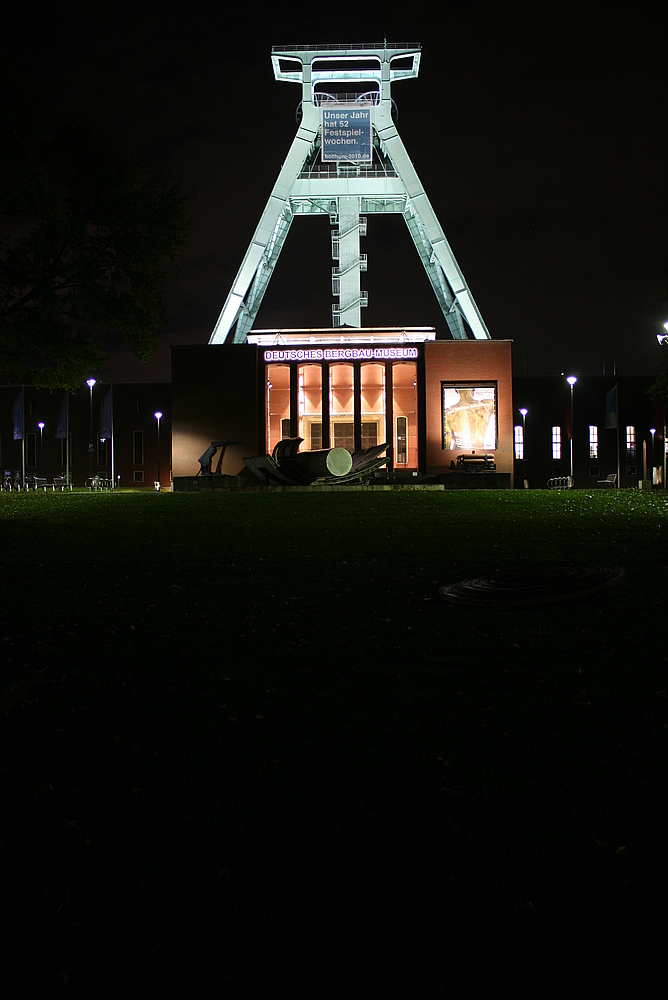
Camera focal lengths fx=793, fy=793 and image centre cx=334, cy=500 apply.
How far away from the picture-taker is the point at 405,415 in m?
59.4

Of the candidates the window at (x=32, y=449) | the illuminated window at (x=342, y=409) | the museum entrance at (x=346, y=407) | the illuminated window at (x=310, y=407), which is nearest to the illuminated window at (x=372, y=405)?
the museum entrance at (x=346, y=407)

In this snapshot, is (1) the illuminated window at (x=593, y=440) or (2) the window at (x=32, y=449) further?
(1) the illuminated window at (x=593, y=440)

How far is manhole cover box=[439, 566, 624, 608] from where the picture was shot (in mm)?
8125

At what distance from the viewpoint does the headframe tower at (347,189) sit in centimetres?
5622

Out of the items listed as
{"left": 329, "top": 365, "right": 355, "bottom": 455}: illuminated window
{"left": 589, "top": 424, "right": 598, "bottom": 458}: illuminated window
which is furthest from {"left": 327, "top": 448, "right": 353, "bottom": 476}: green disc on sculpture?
{"left": 589, "top": 424, "right": 598, "bottom": 458}: illuminated window

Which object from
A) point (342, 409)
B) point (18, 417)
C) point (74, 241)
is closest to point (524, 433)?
point (342, 409)

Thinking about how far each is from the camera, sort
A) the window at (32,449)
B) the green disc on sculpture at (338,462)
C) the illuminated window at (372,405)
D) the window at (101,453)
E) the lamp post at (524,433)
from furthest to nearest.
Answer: the window at (32,449)
the window at (101,453)
the lamp post at (524,433)
the illuminated window at (372,405)
the green disc on sculpture at (338,462)

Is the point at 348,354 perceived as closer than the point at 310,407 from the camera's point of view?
Yes

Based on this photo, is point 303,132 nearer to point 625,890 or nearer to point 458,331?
point 458,331

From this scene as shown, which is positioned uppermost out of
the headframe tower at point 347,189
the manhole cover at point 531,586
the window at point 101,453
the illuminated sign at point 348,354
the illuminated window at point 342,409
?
the headframe tower at point 347,189

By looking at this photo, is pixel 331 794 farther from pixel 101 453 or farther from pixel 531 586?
pixel 101 453

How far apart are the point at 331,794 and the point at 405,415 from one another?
56250mm

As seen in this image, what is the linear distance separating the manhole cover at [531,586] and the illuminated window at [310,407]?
46879 mm

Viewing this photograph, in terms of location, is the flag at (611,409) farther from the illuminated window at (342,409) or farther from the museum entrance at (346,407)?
the illuminated window at (342,409)
